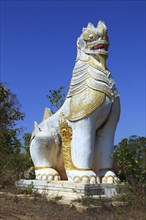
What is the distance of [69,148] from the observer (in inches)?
281

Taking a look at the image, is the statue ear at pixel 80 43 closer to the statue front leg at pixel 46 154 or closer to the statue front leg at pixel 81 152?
the statue front leg at pixel 81 152

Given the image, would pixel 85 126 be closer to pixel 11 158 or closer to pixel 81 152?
pixel 81 152

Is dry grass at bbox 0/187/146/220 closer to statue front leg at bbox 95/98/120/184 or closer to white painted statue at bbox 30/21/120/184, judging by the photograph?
white painted statue at bbox 30/21/120/184

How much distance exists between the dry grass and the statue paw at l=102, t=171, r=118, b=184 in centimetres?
67

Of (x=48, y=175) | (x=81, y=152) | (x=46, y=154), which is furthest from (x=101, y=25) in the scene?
Result: (x=48, y=175)

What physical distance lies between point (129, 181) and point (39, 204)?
1.56 m

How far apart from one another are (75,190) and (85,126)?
1154mm

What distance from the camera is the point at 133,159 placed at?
18.8ft

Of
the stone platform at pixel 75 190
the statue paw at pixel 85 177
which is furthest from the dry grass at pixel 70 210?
the statue paw at pixel 85 177

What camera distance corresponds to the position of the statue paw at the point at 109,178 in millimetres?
6743

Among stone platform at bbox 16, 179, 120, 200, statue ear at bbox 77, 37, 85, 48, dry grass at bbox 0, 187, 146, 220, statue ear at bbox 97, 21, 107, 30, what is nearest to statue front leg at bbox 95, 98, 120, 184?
stone platform at bbox 16, 179, 120, 200

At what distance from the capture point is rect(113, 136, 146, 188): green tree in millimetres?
5385

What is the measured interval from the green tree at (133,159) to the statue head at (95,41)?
2.18m

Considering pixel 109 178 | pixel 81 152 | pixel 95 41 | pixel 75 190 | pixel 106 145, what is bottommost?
pixel 75 190
